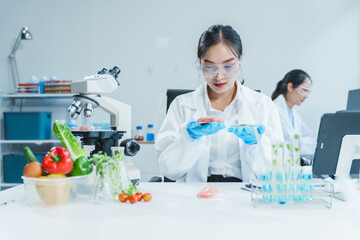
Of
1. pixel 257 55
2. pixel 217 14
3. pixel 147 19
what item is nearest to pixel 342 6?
pixel 257 55

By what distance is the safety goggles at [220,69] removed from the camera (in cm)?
151

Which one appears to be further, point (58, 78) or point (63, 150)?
point (58, 78)

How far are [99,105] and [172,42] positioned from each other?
2.70 m

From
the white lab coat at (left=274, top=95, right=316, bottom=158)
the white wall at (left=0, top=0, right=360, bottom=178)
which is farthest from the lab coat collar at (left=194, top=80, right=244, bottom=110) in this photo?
the white wall at (left=0, top=0, right=360, bottom=178)

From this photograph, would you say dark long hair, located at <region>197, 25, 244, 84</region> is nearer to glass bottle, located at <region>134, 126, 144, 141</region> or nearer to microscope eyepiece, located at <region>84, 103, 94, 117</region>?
microscope eyepiece, located at <region>84, 103, 94, 117</region>

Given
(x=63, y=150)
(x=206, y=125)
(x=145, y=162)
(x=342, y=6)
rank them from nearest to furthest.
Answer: (x=63, y=150), (x=206, y=125), (x=145, y=162), (x=342, y=6)

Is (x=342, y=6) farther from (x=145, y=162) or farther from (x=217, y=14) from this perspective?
(x=145, y=162)

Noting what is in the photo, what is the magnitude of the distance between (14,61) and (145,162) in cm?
218

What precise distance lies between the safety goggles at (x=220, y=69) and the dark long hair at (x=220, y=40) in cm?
8

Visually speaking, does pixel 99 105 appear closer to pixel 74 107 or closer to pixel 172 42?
pixel 74 107

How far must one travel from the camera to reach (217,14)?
12.5 ft

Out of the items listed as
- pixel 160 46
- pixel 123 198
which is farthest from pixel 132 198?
pixel 160 46

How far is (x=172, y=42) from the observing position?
3.82 metres

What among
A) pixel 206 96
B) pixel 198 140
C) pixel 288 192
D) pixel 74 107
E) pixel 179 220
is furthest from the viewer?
pixel 206 96
